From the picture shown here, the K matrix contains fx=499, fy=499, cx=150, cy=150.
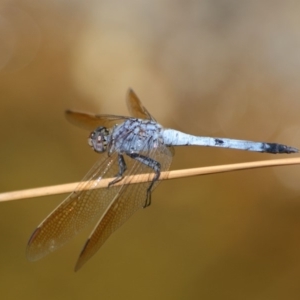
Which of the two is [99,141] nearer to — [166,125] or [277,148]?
[277,148]

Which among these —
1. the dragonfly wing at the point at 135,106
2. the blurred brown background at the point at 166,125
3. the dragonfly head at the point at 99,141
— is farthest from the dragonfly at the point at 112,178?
the blurred brown background at the point at 166,125

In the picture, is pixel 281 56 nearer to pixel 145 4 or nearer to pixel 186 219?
pixel 145 4

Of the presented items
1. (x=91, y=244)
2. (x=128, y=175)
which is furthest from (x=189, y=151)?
(x=91, y=244)

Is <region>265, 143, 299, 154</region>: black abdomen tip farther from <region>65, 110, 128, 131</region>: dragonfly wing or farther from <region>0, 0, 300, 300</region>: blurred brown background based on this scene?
<region>0, 0, 300, 300</region>: blurred brown background

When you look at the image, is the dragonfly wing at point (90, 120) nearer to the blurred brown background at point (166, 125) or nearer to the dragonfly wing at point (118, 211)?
the dragonfly wing at point (118, 211)

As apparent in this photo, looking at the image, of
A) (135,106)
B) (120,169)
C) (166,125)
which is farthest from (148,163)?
(166,125)

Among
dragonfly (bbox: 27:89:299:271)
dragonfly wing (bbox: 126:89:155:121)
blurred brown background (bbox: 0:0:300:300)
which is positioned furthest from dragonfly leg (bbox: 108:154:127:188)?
blurred brown background (bbox: 0:0:300:300)
